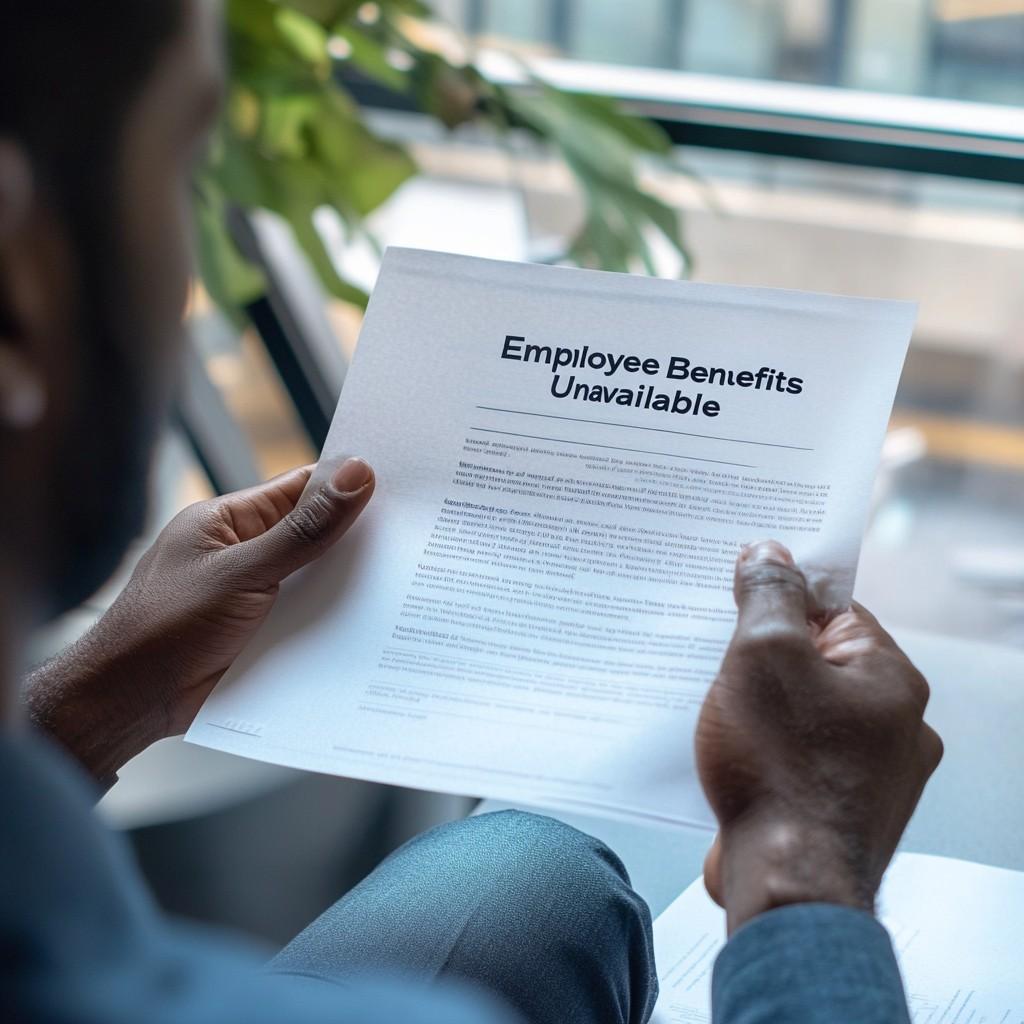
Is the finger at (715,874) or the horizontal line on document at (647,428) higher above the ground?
the horizontal line on document at (647,428)

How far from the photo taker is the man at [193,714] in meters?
0.32

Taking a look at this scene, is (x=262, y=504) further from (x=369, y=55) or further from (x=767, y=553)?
(x=369, y=55)

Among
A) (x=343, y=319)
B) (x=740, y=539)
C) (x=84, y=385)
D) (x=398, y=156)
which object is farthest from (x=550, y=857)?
(x=343, y=319)

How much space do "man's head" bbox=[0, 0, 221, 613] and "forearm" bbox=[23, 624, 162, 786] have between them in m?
0.24

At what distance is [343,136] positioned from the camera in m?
1.03

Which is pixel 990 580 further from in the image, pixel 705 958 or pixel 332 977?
pixel 332 977

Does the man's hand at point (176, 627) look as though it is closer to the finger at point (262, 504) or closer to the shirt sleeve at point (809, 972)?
the finger at point (262, 504)

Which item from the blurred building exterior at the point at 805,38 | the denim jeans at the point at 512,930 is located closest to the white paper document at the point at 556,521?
the denim jeans at the point at 512,930

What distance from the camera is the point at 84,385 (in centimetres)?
38

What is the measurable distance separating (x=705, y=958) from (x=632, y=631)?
20cm

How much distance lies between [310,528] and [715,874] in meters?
0.25

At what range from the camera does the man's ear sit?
0.33m

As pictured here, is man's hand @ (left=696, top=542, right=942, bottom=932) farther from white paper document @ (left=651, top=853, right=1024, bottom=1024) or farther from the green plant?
the green plant

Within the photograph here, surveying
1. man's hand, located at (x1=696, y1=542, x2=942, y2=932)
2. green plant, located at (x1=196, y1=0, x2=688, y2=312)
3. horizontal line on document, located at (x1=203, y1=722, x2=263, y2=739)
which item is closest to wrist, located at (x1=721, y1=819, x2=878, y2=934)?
man's hand, located at (x1=696, y1=542, x2=942, y2=932)
